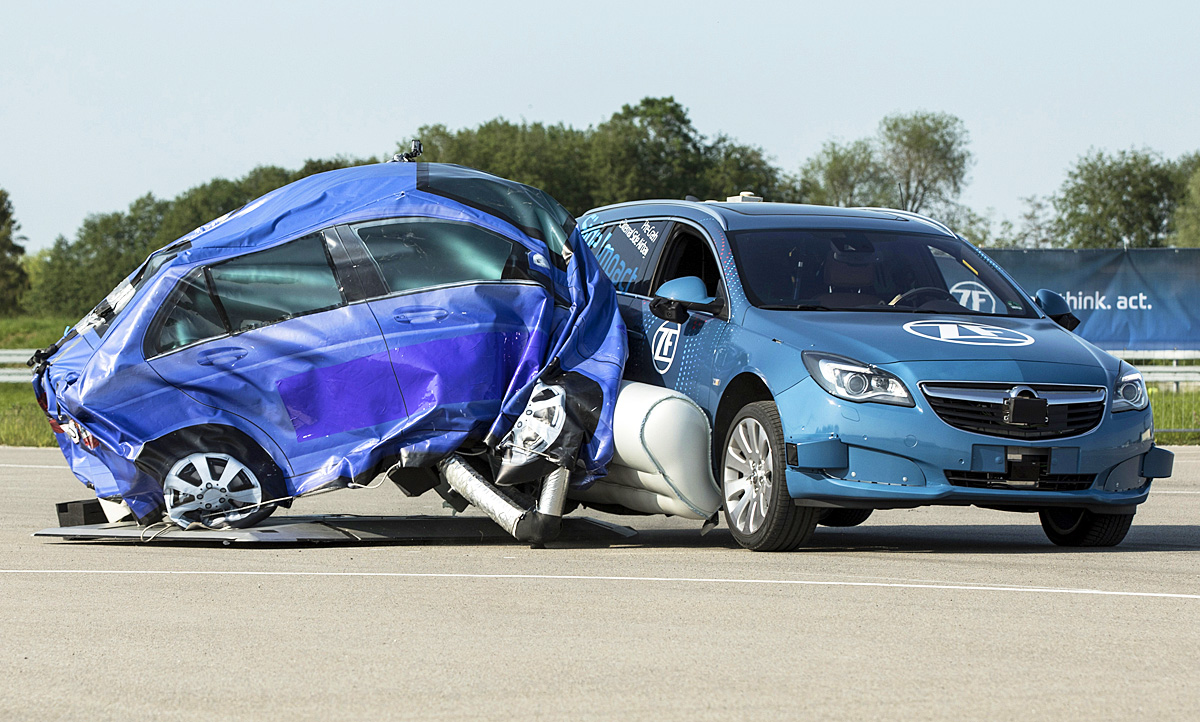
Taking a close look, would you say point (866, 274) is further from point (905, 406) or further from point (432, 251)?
point (432, 251)

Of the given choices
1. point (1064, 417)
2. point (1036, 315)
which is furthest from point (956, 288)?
point (1064, 417)

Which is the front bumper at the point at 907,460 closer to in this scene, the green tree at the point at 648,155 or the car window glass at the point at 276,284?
the car window glass at the point at 276,284

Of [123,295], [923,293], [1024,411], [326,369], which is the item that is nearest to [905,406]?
[1024,411]

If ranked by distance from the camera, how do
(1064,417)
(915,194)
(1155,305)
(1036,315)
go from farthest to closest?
1. (915,194)
2. (1155,305)
3. (1036,315)
4. (1064,417)

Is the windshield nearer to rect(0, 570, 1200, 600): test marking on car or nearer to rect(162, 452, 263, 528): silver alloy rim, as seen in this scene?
rect(0, 570, 1200, 600): test marking on car

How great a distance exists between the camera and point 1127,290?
72.8 feet

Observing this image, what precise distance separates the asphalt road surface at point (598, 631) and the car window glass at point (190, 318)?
1.19m

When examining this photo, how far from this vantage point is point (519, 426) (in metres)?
8.30

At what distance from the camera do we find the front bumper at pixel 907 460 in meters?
7.37

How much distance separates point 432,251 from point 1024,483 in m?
3.49

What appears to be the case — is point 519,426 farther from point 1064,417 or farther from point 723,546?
point 1064,417

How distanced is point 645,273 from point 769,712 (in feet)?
18.2

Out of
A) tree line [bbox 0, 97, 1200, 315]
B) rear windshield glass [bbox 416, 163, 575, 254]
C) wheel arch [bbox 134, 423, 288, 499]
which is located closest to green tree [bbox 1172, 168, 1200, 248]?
tree line [bbox 0, 97, 1200, 315]

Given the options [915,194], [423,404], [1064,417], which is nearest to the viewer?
[1064,417]
